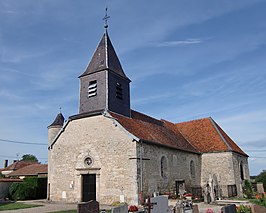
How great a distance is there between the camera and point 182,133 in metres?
27.0

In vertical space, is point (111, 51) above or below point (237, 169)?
above

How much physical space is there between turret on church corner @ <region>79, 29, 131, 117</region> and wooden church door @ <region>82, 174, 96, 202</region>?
4.46m

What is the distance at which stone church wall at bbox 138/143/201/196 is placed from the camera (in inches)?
645

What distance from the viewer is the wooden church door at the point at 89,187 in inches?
675

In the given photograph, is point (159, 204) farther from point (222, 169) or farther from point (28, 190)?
point (28, 190)

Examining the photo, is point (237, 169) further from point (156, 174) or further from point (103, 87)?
point (103, 87)

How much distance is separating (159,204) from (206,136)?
690 inches

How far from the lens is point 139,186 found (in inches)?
607

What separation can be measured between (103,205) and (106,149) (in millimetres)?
3347

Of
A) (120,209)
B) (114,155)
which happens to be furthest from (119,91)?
(120,209)

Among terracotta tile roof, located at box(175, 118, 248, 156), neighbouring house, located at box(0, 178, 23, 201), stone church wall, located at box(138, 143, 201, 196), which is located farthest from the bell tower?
neighbouring house, located at box(0, 178, 23, 201)

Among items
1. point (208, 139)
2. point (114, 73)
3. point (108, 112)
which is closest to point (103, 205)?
point (108, 112)

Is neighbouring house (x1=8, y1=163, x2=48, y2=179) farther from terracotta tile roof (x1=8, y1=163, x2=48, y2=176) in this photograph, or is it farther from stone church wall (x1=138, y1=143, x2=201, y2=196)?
stone church wall (x1=138, y1=143, x2=201, y2=196)

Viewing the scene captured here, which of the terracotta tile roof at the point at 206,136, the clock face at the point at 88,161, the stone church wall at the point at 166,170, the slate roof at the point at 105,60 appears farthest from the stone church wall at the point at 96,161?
the terracotta tile roof at the point at 206,136
